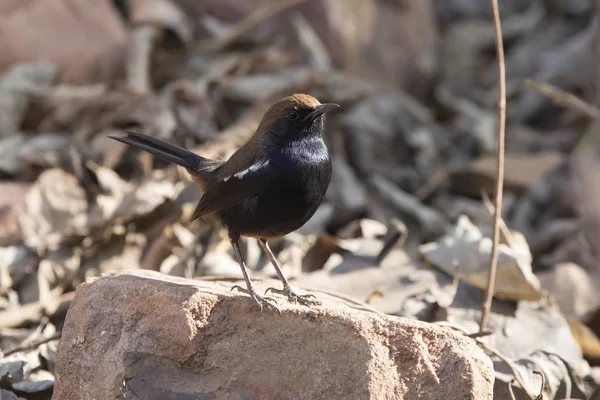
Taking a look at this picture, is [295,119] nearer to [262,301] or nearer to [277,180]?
[277,180]

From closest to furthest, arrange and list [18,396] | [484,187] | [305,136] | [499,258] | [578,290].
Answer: [18,396] < [305,136] < [499,258] < [578,290] < [484,187]

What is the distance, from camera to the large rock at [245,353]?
3082 mm

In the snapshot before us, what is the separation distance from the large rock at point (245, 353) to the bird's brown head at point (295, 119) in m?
1.01

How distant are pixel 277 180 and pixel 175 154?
0.91m

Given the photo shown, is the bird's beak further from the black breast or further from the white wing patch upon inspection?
the white wing patch

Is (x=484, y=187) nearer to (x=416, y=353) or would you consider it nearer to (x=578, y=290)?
(x=578, y=290)

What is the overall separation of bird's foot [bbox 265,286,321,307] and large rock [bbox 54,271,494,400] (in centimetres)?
25

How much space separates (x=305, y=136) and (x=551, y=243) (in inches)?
123

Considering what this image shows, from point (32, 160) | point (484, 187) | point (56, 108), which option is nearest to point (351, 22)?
point (484, 187)

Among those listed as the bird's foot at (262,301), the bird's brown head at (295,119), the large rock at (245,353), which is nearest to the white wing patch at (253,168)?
the bird's brown head at (295,119)

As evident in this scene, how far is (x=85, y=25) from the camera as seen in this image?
7.52 m

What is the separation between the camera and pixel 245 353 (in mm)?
3166

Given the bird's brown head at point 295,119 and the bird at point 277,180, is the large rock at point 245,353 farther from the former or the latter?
the bird's brown head at point 295,119

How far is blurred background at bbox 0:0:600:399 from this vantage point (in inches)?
187
